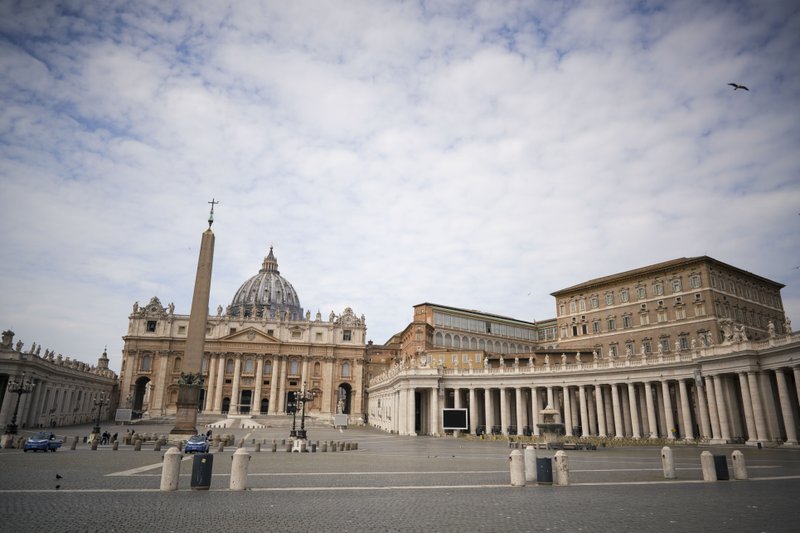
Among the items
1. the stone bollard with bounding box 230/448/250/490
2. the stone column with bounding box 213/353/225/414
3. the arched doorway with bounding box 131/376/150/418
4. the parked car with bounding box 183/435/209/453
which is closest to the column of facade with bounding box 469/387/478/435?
the parked car with bounding box 183/435/209/453

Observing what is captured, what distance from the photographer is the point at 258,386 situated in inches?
4043

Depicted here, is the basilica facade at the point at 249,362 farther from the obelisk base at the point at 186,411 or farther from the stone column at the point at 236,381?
the obelisk base at the point at 186,411

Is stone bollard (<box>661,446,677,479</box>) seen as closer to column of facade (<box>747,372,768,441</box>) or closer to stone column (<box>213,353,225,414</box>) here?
column of facade (<box>747,372,768,441</box>)

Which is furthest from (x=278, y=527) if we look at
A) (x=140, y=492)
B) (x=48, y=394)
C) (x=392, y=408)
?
(x=48, y=394)

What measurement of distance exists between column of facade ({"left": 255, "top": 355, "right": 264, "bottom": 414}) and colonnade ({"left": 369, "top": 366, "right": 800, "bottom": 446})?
35.6 m

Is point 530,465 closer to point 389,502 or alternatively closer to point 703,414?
point 389,502

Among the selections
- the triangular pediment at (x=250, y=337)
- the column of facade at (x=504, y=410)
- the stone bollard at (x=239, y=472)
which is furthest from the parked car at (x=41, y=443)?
the triangular pediment at (x=250, y=337)

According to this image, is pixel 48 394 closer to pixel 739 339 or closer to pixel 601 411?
pixel 601 411

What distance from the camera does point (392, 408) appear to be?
222 ft

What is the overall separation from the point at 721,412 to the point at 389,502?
3873 cm

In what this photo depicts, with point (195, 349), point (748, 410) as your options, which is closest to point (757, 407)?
point (748, 410)

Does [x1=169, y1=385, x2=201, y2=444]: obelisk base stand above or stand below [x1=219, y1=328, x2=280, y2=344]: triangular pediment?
below

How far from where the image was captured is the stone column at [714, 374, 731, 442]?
39.4 metres

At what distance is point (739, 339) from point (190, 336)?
42.0 m
